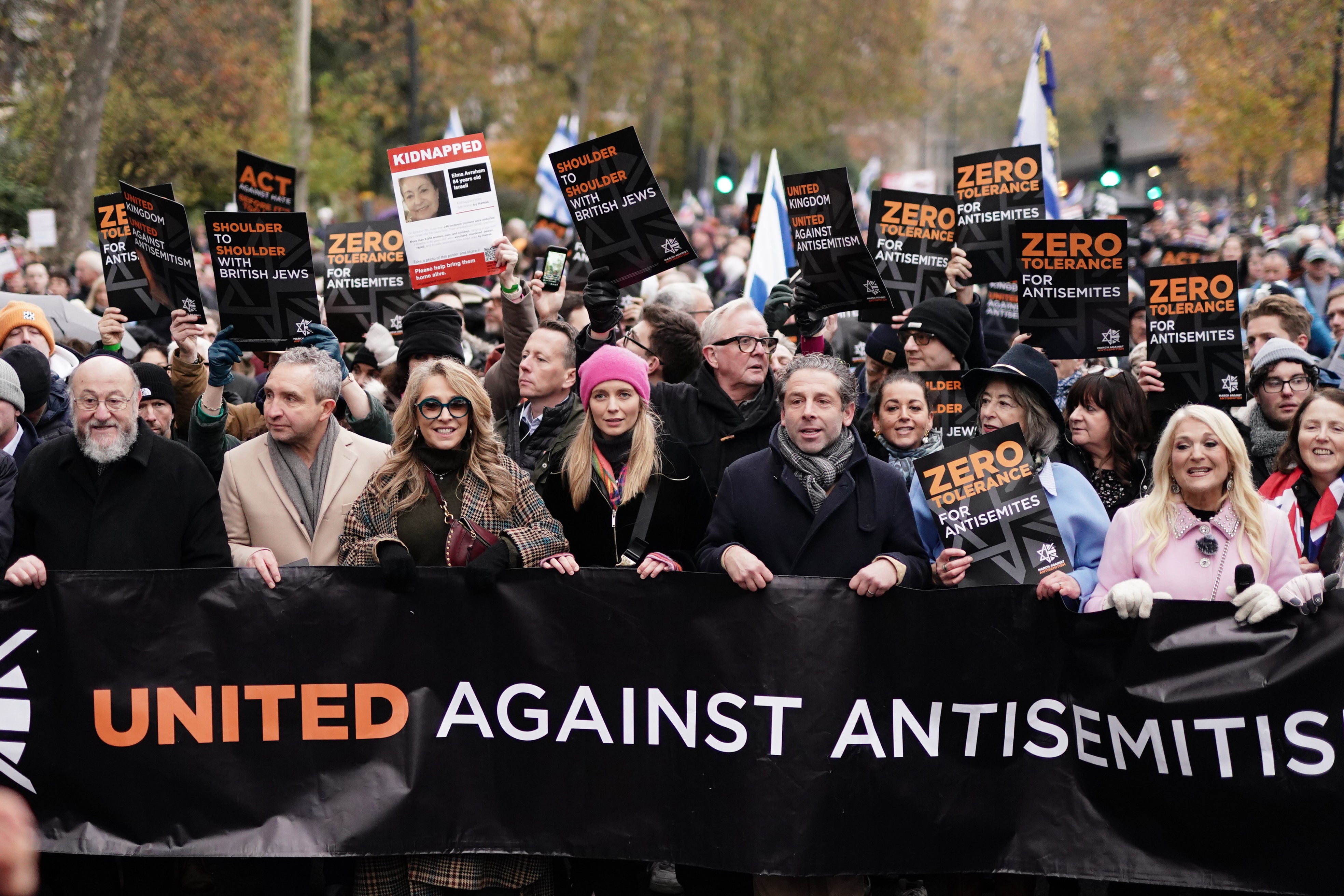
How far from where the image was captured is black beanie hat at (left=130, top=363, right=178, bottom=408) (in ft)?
20.3

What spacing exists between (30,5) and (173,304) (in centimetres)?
1949

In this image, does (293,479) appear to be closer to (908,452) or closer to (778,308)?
(908,452)

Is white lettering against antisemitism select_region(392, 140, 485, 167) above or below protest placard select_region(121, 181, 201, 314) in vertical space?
above

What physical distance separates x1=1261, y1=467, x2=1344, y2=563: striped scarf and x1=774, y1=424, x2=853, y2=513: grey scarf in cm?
161

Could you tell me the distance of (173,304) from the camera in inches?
267

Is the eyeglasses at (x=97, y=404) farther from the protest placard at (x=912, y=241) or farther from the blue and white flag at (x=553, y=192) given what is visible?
the blue and white flag at (x=553, y=192)

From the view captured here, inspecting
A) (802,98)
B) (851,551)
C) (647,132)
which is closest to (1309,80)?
(647,132)

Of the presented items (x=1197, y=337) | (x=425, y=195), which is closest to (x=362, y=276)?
(x=425, y=195)

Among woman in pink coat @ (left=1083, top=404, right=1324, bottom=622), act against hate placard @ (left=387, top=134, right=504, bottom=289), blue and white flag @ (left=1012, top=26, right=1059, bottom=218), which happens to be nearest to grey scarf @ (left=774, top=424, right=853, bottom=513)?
woman in pink coat @ (left=1083, top=404, right=1324, bottom=622)

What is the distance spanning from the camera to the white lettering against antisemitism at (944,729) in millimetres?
4664

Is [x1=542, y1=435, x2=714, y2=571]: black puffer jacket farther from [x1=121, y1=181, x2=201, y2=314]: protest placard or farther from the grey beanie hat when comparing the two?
[x1=121, y1=181, x2=201, y2=314]: protest placard

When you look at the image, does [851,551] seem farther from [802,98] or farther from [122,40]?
[802,98]

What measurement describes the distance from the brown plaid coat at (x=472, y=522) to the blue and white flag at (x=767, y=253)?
427cm

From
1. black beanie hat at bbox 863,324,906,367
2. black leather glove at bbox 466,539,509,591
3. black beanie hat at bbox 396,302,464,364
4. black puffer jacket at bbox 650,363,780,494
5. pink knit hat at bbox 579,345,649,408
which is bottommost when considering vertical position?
black leather glove at bbox 466,539,509,591
